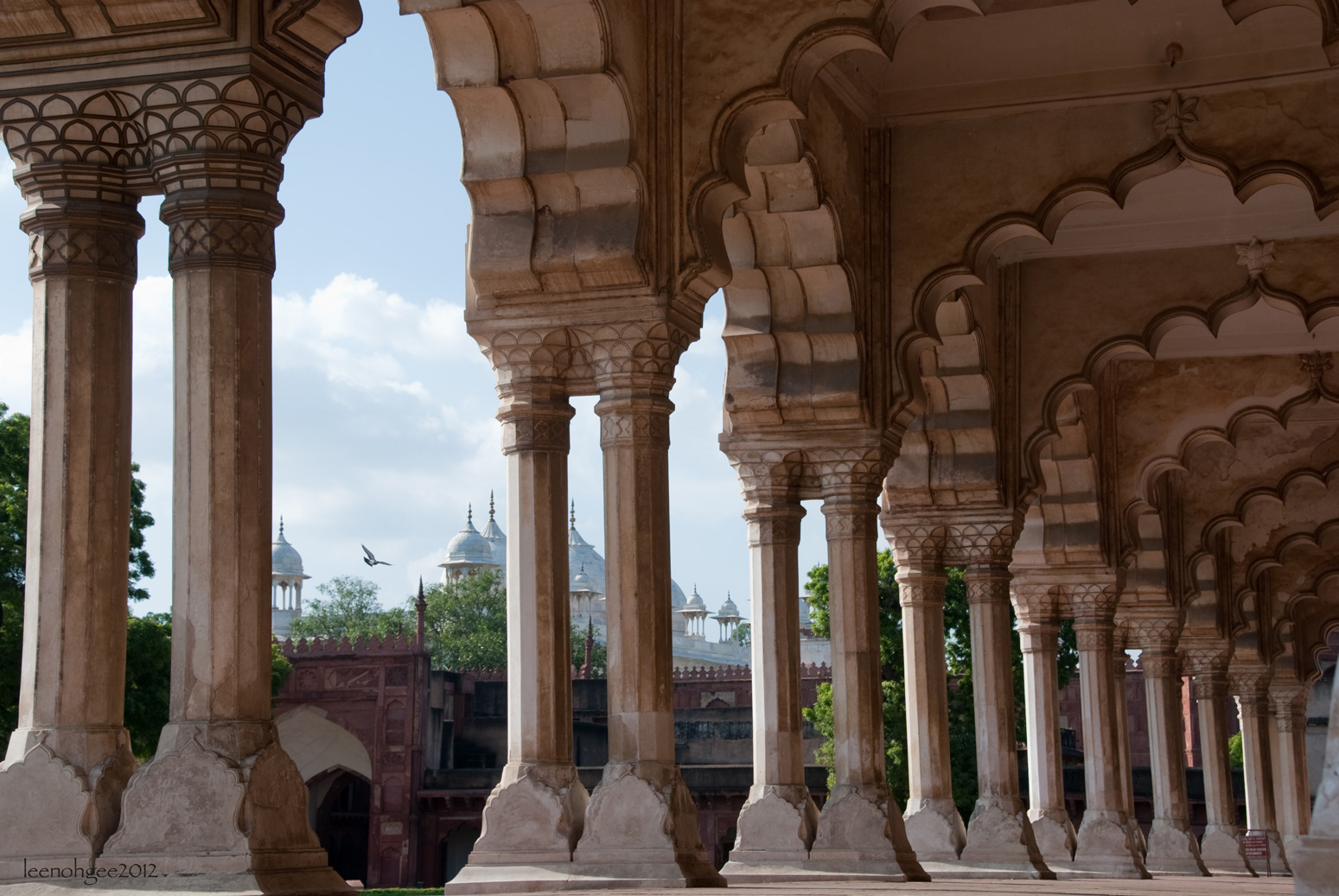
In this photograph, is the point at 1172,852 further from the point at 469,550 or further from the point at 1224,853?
the point at 469,550

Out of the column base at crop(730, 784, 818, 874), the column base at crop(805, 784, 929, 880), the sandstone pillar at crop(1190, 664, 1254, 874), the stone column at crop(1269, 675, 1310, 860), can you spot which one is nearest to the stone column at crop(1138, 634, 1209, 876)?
the sandstone pillar at crop(1190, 664, 1254, 874)

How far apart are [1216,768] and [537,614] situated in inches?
830

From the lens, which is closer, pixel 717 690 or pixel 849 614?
pixel 849 614

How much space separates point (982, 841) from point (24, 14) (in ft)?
42.5

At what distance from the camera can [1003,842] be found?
56.9 feet

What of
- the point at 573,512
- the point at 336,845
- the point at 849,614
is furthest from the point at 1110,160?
the point at 573,512

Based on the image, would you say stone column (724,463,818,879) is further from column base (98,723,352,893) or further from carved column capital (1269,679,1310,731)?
carved column capital (1269,679,1310,731)

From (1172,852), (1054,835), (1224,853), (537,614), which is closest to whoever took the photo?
(537,614)

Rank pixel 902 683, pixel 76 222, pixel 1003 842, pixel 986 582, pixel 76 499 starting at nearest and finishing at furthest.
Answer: pixel 76 499
pixel 76 222
pixel 1003 842
pixel 986 582
pixel 902 683

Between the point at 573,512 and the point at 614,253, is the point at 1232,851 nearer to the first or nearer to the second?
the point at 614,253

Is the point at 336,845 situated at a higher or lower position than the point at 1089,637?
lower

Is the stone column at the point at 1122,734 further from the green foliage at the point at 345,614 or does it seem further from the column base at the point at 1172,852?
the green foliage at the point at 345,614

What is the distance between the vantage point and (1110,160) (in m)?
14.1

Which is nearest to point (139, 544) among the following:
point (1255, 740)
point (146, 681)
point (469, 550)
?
point (146, 681)
